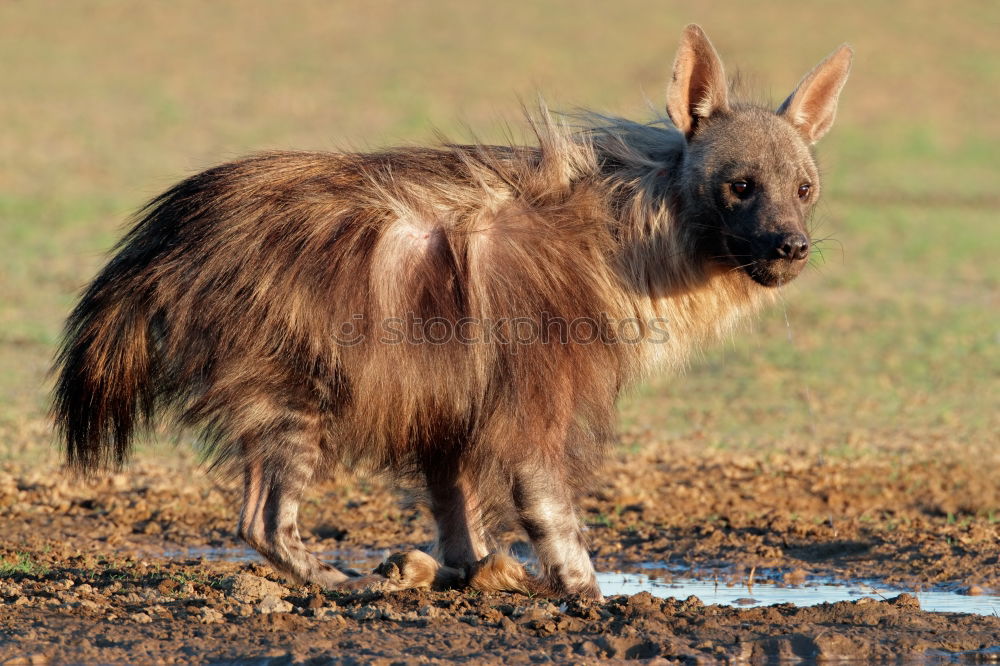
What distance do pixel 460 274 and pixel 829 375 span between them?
20.9 ft

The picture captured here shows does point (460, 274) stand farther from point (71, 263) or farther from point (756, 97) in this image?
point (71, 263)

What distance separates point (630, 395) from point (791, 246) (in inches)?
57.4

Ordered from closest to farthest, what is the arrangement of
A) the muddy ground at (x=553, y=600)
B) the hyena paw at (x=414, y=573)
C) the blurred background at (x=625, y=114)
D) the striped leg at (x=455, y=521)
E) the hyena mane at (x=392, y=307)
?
the muddy ground at (x=553, y=600) → the hyena mane at (x=392, y=307) → the hyena paw at (x=414, y=573) → the striped leg at (x=455, y=521) → the blurred background at (x=625, y=114)

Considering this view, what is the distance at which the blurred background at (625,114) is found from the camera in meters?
9.81

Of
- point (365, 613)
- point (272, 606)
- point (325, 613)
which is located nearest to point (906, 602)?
point (365, 613)

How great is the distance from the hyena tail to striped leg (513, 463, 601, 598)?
1568 millimetres

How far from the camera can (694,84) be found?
5766 millimetres

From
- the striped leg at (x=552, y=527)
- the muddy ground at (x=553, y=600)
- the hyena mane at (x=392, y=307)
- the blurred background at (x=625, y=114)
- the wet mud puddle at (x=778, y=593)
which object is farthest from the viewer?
the blurred background at (x=625, y=114)

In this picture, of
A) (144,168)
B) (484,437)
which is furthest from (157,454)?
(144,168)

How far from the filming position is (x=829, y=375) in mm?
10875

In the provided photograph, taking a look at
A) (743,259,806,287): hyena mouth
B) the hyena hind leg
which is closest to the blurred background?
(743,259,806,287): hyena mouth

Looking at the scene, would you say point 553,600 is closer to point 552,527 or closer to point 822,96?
point 552,527

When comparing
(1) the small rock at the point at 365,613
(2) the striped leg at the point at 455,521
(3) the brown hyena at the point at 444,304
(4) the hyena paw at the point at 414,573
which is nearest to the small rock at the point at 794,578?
(3) the brown hyena at the point at 444,304

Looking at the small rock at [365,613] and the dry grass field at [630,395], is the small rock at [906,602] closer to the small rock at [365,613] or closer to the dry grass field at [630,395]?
the dry grass field at [630,395]
